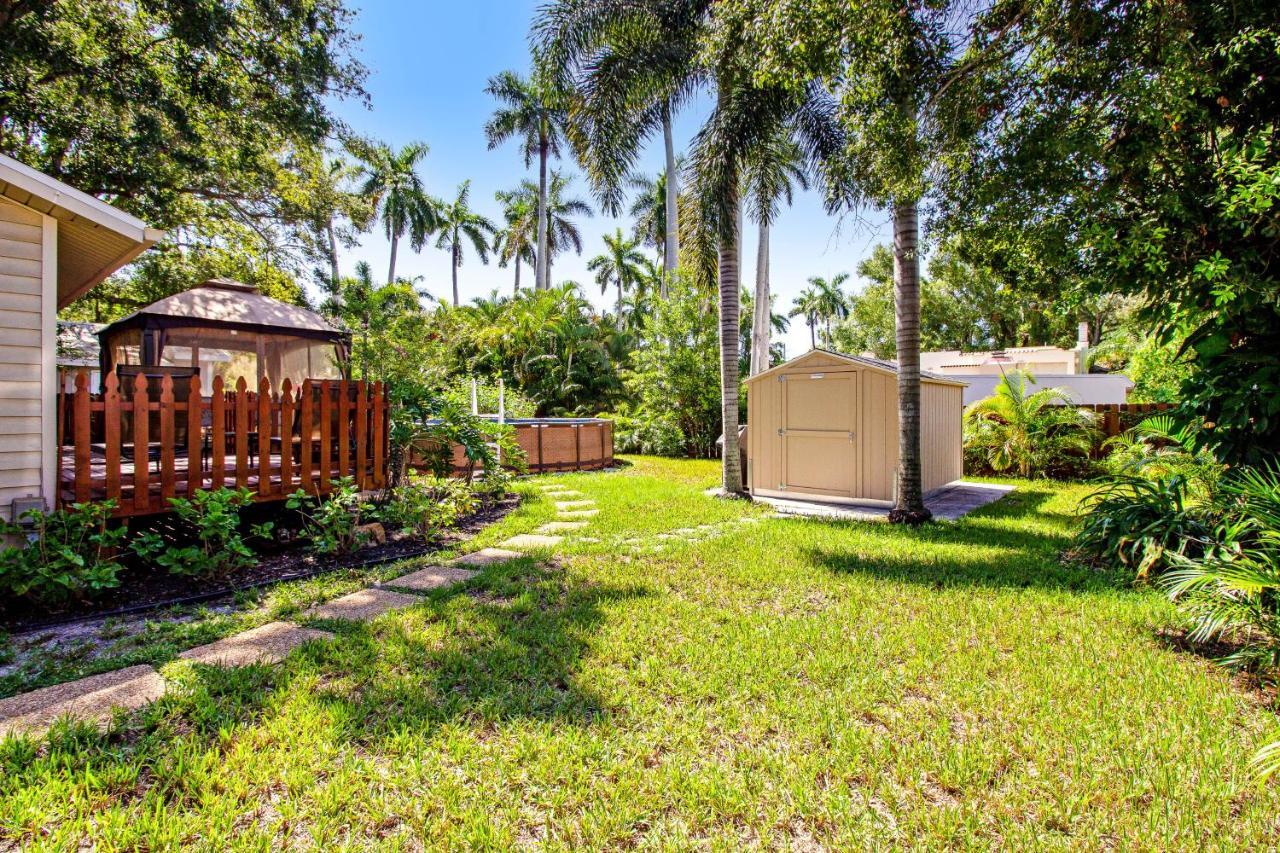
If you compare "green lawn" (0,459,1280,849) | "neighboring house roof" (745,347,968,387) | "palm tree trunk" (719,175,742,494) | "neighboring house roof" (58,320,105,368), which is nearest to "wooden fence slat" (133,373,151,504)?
"green lawn" (0,459,1280,849)

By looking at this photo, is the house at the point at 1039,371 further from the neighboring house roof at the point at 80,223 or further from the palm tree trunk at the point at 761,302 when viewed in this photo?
the neighboring house roof at the point at 80,223

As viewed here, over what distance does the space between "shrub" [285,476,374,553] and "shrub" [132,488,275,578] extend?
1.98 ft

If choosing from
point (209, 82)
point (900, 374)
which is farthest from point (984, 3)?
point (209, 82)

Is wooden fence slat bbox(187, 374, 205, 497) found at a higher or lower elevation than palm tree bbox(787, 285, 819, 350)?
lower

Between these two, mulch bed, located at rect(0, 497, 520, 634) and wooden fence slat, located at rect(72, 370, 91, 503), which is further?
wooden fence slat, located at rect(72, 370, 91, 503)

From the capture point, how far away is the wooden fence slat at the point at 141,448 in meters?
4.32

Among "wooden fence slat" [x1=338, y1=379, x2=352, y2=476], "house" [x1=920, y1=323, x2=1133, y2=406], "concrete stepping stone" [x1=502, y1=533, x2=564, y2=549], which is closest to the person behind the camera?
"concrete stepping stone" [x1=502, y1=533, x2=564, y2=549]

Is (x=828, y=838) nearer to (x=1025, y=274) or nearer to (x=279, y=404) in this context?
(x=279, y=404)

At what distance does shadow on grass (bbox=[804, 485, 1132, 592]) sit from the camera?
4555 millimetres

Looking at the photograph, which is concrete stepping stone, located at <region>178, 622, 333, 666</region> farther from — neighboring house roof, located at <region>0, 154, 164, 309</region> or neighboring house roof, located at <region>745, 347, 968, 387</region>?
neighboring house roof, located at <region>745, 347, 968, 387</region>

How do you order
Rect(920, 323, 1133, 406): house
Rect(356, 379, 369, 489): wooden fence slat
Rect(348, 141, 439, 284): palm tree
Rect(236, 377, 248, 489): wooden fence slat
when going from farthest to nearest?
Rect(348, 141, 439, 284): palm tree < Rect(920, 323, 1133, 406): house < Rect(356, 379, 369, 489): wooden fence slat < Rect(236, 377, 248, 489): wooden fence slat

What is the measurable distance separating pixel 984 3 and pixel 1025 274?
8.63 ft

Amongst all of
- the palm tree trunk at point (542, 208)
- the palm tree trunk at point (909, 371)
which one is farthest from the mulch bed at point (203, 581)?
the palm tree trunk at point (542, 208)

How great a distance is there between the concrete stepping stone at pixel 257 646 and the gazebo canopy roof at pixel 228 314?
16.7 feet
